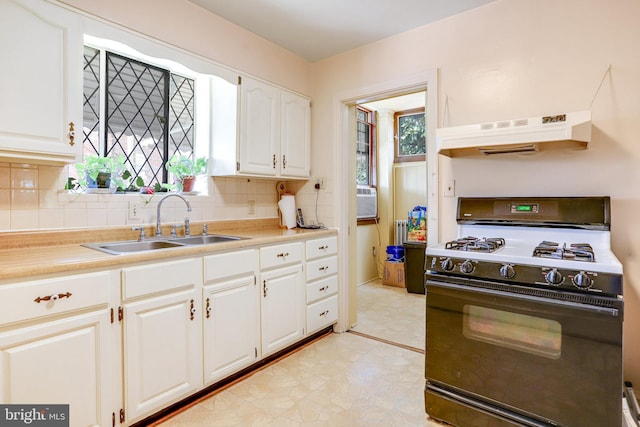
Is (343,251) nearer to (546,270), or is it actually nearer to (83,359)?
(546,270)

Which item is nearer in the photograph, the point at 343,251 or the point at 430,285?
the point at 430,285

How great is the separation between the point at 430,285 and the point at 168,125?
7.28 ft

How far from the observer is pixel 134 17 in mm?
1979

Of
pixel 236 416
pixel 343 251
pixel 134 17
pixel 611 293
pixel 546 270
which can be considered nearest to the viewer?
pixel 611 293

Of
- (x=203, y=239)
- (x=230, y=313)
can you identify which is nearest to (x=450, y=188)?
(x=230, y=313)

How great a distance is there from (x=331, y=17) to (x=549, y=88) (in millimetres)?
1507

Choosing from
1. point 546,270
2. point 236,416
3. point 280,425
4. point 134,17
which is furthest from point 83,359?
point 546,270

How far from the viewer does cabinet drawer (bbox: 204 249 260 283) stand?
1.90m

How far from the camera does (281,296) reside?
2.39 metres

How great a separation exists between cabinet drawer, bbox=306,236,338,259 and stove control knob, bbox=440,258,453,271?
3.84 feet

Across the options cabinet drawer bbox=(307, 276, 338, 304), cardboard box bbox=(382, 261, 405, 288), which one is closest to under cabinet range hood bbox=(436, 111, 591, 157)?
cabinet drawer bbox=(307, 276, 338, 304)

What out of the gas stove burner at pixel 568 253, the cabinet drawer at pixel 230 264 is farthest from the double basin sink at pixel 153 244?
the gas stove burner at pixel 568 253

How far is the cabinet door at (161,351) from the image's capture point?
157cm

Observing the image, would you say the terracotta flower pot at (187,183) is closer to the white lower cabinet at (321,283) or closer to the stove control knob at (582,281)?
the white lower cabinet at (321,283)
